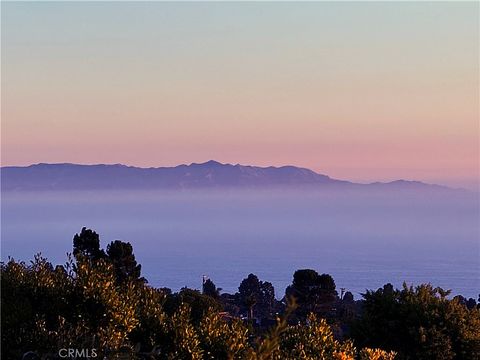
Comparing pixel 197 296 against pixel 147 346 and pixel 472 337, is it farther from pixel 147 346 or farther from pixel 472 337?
pixel 147 346

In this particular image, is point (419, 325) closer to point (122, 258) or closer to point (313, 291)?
point (122, 258)

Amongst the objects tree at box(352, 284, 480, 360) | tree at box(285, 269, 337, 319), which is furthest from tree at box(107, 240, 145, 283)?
tree at box(352, 284, 480, 360)

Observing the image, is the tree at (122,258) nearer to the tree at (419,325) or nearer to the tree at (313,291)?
the tree at (313,291)

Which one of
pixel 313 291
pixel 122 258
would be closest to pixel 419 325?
pixel 122 258

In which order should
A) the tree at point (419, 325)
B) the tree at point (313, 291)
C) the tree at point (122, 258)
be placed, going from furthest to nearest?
the tree at point (313, 291), the tree at point (122, 258), the tree at point (419, 325)

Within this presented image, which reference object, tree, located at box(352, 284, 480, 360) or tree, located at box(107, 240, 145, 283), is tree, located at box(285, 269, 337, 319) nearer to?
tree, located at box(107, 240, 145, 283)

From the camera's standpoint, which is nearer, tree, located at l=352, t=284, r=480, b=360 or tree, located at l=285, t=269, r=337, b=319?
tree, located at l=352, t=284, r=480, b=360

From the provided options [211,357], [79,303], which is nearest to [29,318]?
[79,303]

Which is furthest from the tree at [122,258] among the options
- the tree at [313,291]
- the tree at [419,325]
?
the tree at [419,325]

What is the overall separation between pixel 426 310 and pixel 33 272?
76.9 feet

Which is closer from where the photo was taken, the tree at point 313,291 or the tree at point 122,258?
the tree at point 122,258

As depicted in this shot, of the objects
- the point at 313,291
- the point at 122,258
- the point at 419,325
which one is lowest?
the point at 313,291

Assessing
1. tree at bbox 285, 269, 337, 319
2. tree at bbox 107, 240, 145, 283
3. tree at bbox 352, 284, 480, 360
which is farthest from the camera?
tree at bbox 285, 269, 337, 319

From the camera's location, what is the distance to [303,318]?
75.8m
